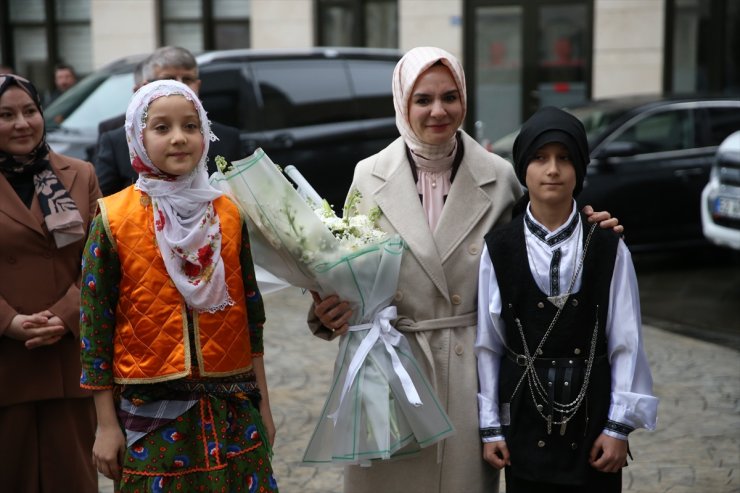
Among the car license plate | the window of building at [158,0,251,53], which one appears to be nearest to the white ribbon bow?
the car license plate

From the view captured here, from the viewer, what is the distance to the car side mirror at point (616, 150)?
10.4 m

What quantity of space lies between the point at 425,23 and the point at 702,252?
23.5 feet

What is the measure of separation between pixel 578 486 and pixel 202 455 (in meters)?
1.20

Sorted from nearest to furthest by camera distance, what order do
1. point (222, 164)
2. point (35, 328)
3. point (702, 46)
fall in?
point (222, 164) < point (35, 328) < point (702, 46)

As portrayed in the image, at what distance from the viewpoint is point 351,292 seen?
3391 mm

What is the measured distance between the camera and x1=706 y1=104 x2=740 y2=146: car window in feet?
35.7

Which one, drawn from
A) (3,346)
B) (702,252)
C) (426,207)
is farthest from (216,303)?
(702,252)

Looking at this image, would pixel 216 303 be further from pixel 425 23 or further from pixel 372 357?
pixel 425 23

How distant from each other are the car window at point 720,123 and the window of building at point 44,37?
11.9 m

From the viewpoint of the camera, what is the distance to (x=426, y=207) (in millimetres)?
3719

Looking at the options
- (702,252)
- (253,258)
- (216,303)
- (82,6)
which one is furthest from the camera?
(82,6)

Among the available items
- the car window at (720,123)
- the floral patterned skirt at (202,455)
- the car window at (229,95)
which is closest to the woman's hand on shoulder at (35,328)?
the floral patterned skirt at (202,455)

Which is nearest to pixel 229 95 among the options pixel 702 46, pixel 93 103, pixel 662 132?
pixel 93 103

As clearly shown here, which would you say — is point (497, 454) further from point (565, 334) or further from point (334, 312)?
point (334, 312)
